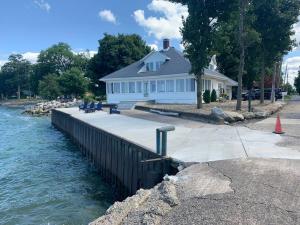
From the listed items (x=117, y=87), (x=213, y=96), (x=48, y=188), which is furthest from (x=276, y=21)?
(x=48, y=188)

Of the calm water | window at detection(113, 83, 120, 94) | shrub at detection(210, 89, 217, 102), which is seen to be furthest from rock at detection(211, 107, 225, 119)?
window at detection(113, 83, 120, 94)

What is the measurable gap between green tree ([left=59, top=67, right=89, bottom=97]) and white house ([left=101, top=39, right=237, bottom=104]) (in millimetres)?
22830

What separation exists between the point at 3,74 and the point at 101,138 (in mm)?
107966

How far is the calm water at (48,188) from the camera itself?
31.7 feet

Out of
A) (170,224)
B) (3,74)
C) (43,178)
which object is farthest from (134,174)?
(3,74)

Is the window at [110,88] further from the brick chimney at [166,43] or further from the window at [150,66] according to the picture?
the brick chimney at [166,43]

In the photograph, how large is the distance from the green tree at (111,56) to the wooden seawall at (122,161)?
113ft

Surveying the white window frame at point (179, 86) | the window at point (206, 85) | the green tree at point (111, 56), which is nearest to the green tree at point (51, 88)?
the green tree at point (111, 56)

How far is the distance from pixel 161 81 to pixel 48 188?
24666 millimetres

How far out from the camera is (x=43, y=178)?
13750 millimetres

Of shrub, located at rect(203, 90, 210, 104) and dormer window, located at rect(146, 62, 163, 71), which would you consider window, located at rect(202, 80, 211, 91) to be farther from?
dormer window, located at rect(146, 62, 163, 71)

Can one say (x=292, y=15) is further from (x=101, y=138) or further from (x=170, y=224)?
(x=170, y=224)

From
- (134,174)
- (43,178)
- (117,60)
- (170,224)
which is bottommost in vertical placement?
(43,178)

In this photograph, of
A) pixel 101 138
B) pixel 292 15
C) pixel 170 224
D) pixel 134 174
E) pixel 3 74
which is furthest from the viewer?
pixel 3 74
